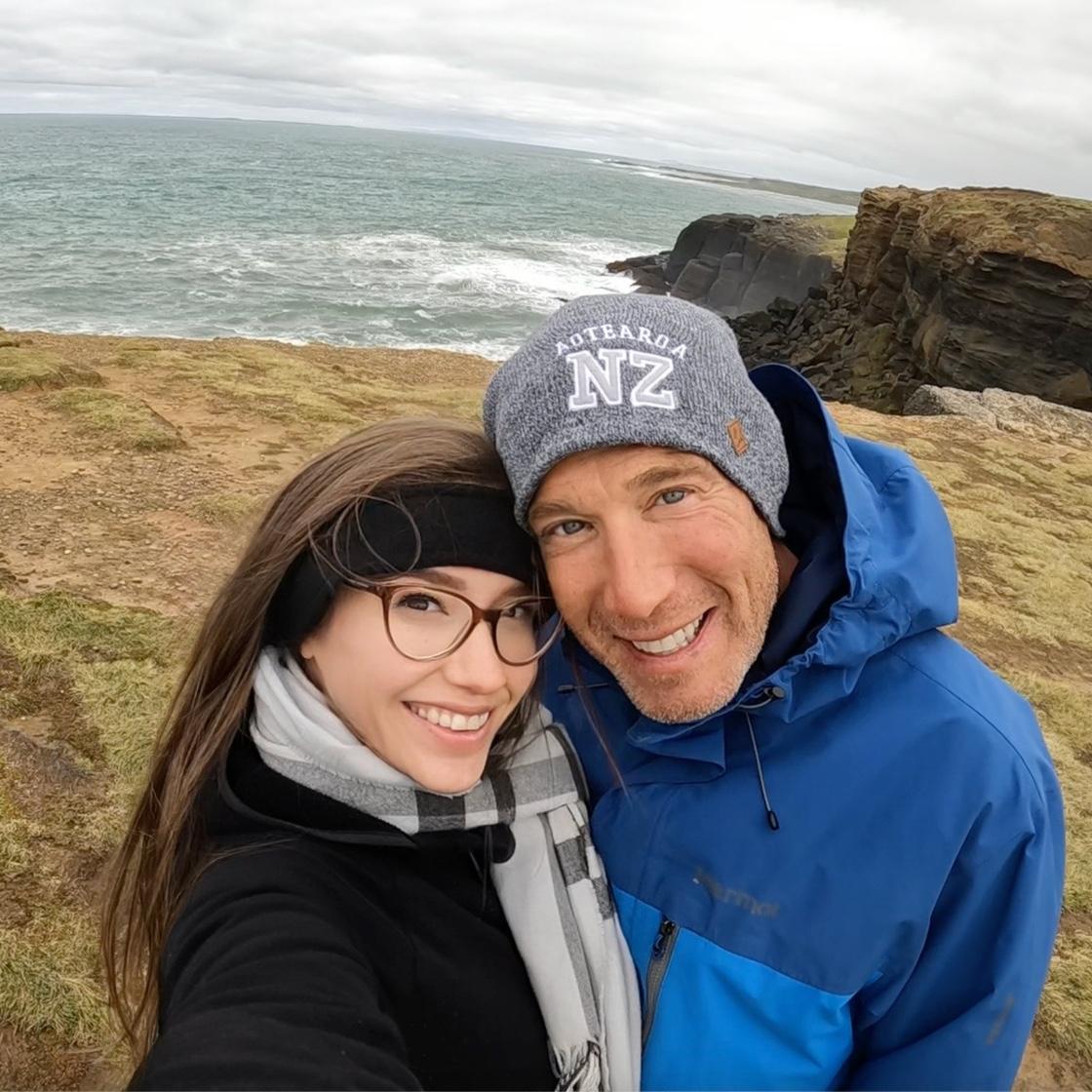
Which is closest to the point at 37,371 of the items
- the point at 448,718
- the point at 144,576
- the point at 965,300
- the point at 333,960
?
the point at 144,576

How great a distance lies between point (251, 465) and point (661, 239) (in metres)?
88.1

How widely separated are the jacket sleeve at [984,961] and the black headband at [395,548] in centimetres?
108

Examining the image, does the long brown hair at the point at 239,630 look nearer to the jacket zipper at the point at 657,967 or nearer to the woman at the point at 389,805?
the woman at the point at 389,805

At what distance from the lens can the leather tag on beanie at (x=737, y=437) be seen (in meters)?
1.97

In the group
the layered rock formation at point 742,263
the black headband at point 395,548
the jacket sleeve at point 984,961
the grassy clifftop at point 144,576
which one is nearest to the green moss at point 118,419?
the grassy clifftop at point 144,576

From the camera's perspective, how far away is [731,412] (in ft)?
6.47

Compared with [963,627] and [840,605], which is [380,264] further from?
[840,605]

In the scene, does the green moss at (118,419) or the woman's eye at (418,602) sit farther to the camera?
the green moss at (118,419)

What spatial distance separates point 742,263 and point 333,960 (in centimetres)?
6032

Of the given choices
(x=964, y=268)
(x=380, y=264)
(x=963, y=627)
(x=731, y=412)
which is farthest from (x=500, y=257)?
(x=731, y=412)

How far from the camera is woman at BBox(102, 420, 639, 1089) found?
158 cm

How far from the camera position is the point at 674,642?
1949 millimetres

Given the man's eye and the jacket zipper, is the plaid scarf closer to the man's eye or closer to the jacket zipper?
the jacket zipper

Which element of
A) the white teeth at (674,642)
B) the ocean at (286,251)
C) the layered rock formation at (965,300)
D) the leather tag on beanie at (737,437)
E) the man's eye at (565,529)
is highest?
the leather tag on beanie at (737,437)
